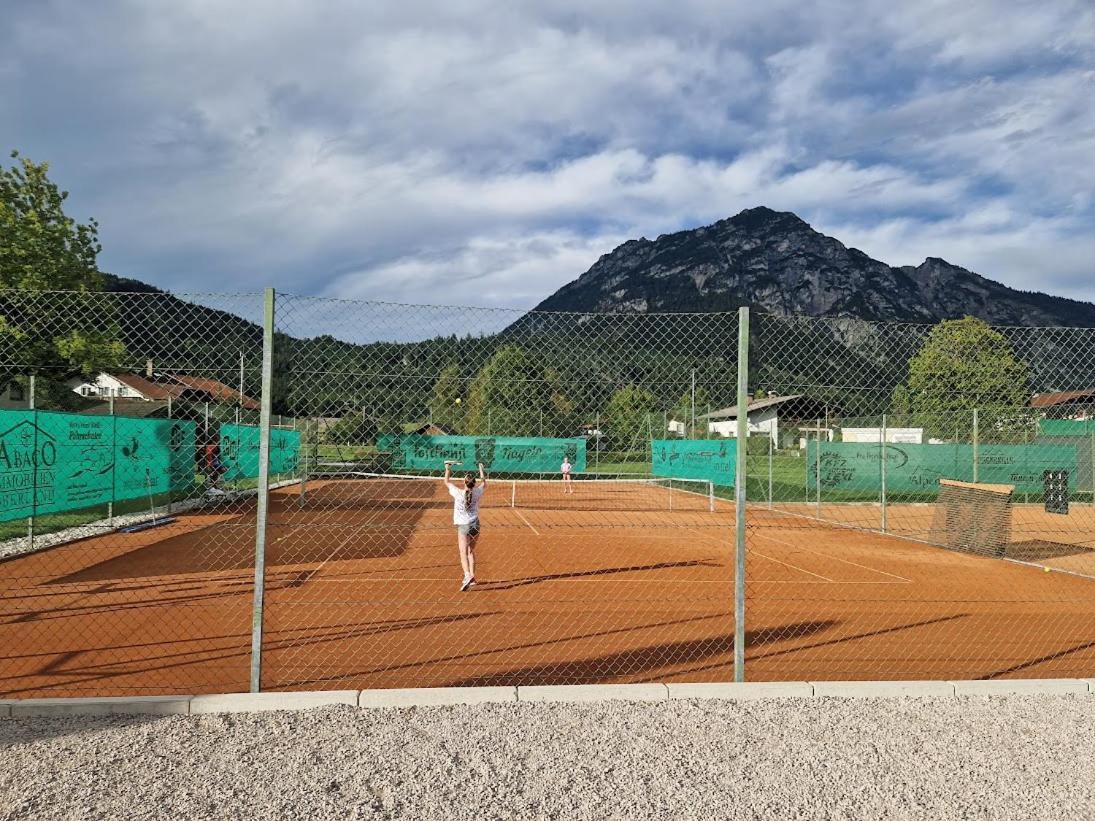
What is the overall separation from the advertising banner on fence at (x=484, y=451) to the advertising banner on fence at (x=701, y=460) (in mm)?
13847

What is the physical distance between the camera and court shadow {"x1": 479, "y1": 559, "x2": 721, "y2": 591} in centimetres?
1079

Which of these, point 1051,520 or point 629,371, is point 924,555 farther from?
point 629,371

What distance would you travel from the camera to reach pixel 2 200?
70.4ft

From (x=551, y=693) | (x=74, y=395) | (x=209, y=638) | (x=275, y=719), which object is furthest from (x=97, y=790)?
(x=74, y=395)

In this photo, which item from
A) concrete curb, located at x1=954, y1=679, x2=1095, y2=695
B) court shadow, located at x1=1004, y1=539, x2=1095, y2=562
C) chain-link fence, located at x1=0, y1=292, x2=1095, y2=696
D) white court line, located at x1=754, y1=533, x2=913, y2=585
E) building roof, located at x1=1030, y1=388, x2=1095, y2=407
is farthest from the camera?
court shadow, located at x1=1004, y1=539, x2=1095, y2=562

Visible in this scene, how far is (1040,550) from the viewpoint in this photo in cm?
1589

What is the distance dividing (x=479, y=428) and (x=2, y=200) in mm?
21633

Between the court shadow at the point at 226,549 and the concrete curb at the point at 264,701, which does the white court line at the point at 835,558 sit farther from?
the concrete curb at the point at 264,701

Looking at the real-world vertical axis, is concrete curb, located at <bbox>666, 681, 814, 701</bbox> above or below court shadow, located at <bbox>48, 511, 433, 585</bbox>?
above

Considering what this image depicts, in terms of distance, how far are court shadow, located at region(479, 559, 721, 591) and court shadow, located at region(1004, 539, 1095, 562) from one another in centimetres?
637

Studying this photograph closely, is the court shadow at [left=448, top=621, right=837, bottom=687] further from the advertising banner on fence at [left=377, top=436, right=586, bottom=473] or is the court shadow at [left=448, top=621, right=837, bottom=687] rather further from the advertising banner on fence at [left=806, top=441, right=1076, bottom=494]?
the advertising banner on fence at [left=806, top=441, right=1076, bottom=494]

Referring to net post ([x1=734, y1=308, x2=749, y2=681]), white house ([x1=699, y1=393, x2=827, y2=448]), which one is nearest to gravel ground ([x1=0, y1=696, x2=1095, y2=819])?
net post ([x1=734, y1=308, x2=749, y2=681])

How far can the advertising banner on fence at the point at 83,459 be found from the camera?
11.4m

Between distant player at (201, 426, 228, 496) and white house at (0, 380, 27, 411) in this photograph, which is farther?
white house at (0, 380, 27, 411)
